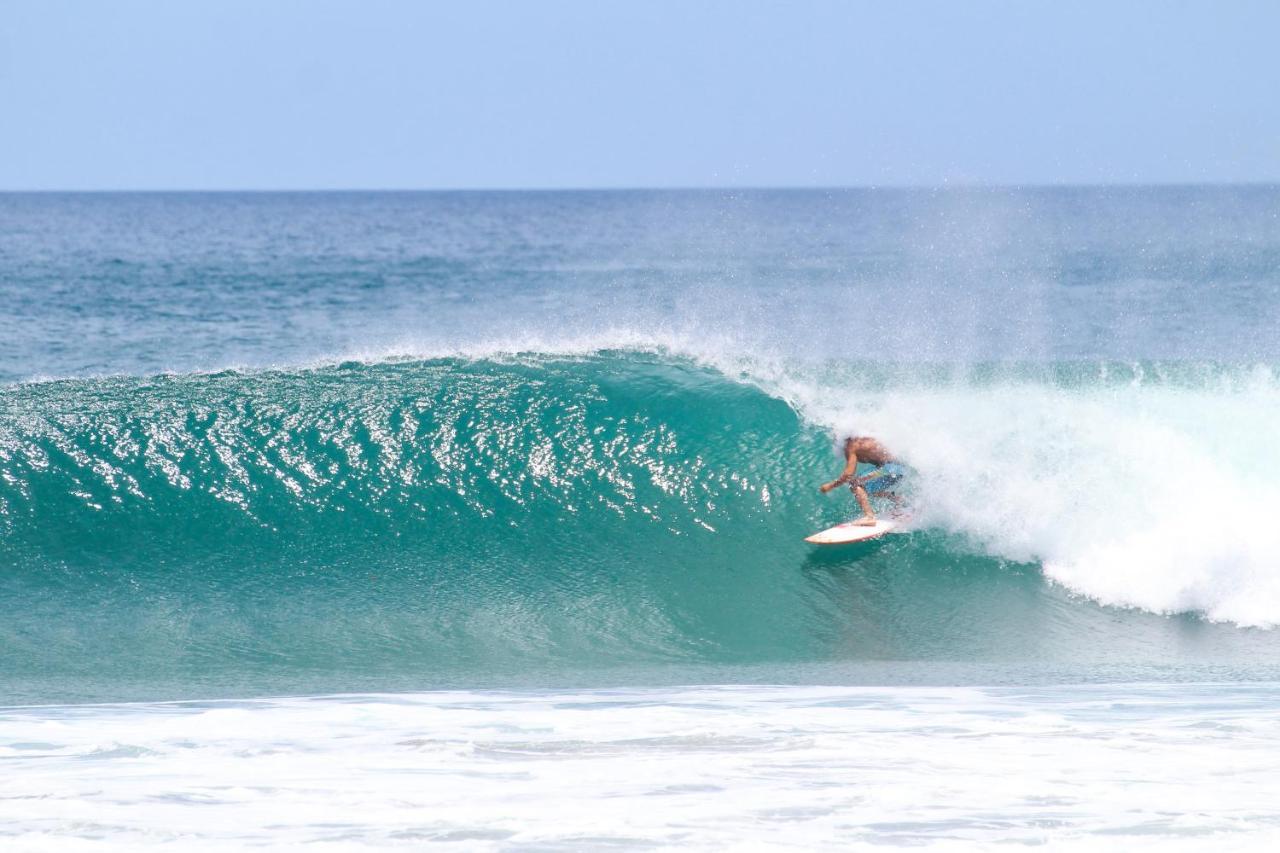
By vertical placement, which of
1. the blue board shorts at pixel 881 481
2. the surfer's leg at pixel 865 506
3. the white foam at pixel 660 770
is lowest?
the white foam at pixel 660 770

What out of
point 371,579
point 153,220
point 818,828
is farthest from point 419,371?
point 153,220

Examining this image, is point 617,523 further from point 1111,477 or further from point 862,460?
point 1111,477

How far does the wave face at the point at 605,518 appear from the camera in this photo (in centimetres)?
783

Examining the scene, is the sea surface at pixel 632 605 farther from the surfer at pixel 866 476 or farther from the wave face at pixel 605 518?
the surfer at pixel 866 476

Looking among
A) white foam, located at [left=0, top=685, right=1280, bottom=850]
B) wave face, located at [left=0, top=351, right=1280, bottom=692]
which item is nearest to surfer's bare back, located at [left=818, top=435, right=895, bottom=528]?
wave face, located at [left=0, top=351, right=1280, bottom=692]

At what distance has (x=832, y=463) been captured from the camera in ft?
34.3

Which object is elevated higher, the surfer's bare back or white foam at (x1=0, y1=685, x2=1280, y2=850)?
the surfer's bare back

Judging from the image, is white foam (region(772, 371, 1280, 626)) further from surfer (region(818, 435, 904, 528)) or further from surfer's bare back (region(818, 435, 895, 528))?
surfer's bare back (region(818, 435, 895, 528))

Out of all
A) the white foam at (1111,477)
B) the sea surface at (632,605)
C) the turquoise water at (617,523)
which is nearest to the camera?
the sea surface at (632,605)

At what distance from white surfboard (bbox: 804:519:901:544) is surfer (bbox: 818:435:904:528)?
0.04 m

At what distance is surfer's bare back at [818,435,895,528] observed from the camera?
29.8 ft

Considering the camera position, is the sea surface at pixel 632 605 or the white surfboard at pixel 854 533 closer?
the sea surface at pixel 632 605

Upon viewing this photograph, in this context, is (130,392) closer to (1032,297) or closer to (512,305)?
(512,305)

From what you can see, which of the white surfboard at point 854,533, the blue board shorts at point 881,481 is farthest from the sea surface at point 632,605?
the blue board shorts at point 881,481
